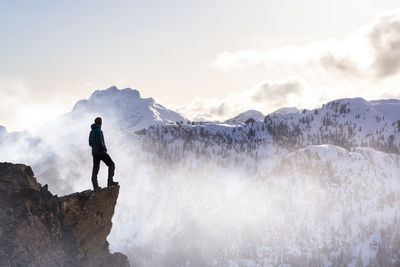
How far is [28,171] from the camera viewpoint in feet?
49.7

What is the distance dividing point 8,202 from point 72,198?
227cm

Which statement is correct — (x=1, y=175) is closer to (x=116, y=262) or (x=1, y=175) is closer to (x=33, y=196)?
(x=33, y=196)

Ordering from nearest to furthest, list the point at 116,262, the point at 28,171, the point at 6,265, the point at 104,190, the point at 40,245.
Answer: the point at 6,265, the point at 40,245, the point at 28,171, the point at 104,190, the point at 116,262

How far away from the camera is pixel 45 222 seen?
1466 centimetres

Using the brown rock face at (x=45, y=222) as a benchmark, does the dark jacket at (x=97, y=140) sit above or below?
above

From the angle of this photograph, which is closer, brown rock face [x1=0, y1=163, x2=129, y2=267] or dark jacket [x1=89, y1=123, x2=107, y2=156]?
brown rock face [x1=0, y1=163, x2=129, y2=267]

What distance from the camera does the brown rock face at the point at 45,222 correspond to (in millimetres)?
13617

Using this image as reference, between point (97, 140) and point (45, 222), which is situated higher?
point (97, 140)

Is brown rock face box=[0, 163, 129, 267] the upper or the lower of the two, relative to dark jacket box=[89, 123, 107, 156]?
lower

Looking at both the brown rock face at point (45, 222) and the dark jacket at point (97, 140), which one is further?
the dark jacket at point (97, 140)

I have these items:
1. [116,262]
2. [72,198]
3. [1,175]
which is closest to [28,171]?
[1,175]

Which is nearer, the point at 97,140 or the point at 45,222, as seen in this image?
the point at 45,222

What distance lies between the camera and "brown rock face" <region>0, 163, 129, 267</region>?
44.7 feet

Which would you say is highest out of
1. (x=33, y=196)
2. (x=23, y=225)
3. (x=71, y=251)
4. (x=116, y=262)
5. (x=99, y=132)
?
(x=99, y=132)
